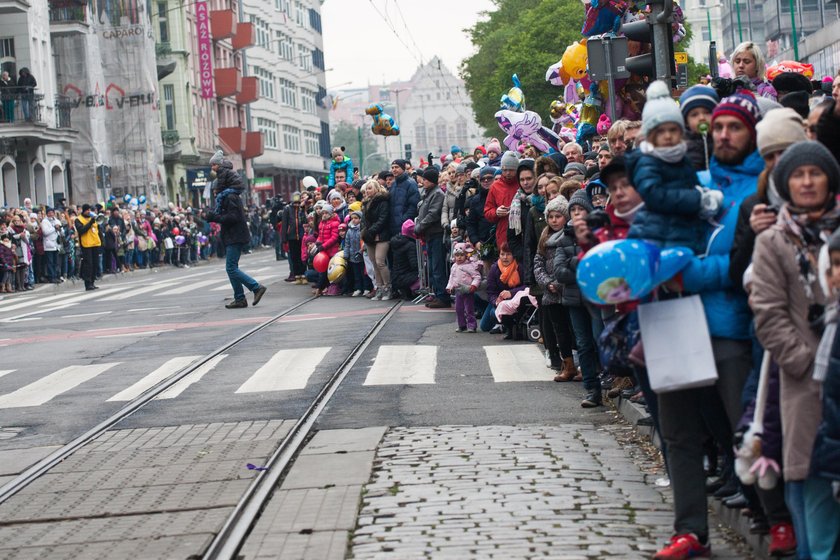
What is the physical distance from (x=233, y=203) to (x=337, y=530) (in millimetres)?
15823

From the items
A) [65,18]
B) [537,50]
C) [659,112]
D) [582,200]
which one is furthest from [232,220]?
[537,50]

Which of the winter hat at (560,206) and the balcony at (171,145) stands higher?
the balcony at (171,145)

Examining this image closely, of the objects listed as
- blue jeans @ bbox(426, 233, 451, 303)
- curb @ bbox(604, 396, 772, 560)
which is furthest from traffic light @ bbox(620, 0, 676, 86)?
blue jeans @ bbox(426, 233, 451, 303)

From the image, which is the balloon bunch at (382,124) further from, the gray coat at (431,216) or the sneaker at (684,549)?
the sneaker at (684,549)

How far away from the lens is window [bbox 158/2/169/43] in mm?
71575

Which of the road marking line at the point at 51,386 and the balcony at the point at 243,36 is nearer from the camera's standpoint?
the road marking line at the point at 51,386

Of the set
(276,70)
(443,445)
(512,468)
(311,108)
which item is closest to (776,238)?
(512,468)

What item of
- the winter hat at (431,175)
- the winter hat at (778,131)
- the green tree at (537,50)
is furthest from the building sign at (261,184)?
the winter hat at (778,131)

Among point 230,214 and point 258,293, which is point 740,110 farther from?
point 258,293

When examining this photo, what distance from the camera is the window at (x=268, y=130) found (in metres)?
96.7

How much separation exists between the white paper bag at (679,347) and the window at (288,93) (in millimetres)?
98972

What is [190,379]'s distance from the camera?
14031mm

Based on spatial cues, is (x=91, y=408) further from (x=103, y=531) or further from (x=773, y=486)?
(x=773, y=486)

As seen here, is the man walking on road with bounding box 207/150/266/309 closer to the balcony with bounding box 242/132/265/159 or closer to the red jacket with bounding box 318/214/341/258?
the red jacket with bounding box 318/214/341/258
